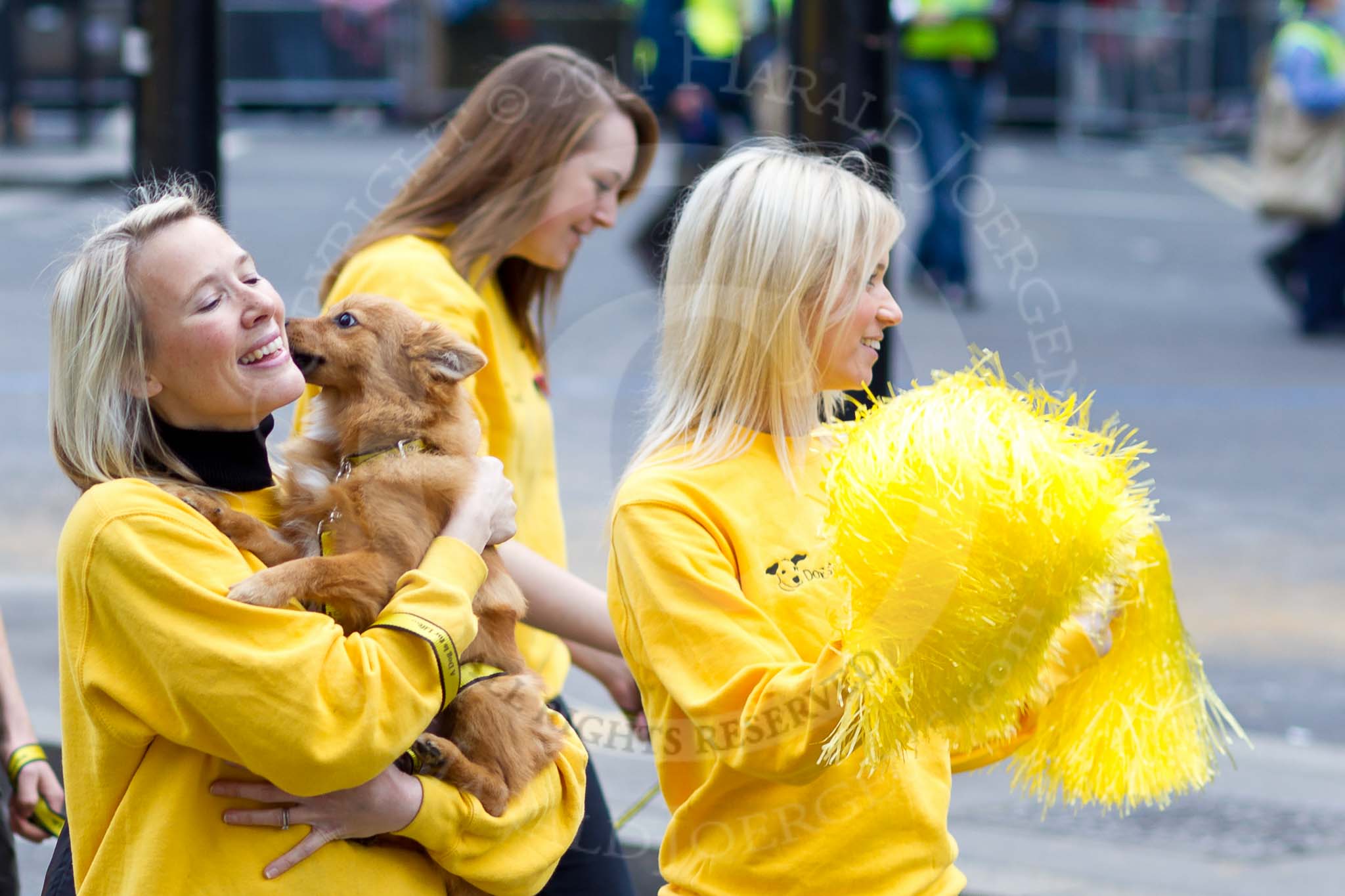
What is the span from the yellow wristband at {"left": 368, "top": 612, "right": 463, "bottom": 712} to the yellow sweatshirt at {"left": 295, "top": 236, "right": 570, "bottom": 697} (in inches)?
38.3

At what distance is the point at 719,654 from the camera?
227cm

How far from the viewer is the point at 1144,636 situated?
2.65 m

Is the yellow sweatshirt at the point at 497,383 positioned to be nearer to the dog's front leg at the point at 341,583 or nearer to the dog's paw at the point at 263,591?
the dog's front leg at the point at 341,583

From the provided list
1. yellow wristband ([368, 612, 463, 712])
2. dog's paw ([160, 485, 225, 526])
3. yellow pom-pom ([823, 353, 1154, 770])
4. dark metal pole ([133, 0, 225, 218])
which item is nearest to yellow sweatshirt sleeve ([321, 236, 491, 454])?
dog's paw ([160, 485, 225, 526])

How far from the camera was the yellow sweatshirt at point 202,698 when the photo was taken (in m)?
2.02

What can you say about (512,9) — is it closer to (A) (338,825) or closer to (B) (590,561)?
(B) (590,561)

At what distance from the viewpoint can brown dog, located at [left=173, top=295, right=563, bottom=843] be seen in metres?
2.24

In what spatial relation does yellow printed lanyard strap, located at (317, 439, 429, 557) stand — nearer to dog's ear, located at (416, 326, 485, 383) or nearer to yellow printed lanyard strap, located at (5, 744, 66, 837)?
dog's ear, located at (416, 326, 485, 383)

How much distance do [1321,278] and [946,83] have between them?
3.12 meters

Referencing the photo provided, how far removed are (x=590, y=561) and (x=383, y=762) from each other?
4227 millimetres

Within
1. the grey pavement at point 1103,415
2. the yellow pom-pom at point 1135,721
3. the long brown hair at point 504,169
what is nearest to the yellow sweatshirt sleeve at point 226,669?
the grey pavement at point 1103,415

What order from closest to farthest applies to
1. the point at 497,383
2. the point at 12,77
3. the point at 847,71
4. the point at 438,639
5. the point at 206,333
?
the point at 438,639 → the point at 206,333 → the point at 497,383 → the point at 847,71 → the point at 12,77

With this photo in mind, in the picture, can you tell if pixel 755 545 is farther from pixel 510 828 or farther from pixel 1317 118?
pixel 1317 118

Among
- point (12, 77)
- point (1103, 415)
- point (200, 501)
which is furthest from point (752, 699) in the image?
point (12, 77)
